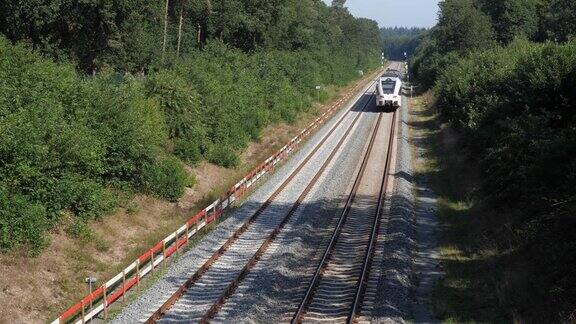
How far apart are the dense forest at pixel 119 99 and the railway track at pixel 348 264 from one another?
7751 mm

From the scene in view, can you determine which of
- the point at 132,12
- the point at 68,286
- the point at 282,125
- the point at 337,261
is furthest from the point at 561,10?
the point at 68,286

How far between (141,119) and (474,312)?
1471cm

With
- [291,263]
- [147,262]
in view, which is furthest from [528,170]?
[147,262]

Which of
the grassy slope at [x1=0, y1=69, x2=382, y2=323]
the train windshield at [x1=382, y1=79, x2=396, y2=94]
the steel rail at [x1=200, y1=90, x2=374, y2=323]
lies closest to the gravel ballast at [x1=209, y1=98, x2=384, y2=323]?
the steel rail at [x1=200, y1=90, x2=374, y2=323]

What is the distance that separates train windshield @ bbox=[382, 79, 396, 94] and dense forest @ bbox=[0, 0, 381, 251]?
7572 millimetres

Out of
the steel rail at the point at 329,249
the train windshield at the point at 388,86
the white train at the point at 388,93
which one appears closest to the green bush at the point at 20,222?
the steel rail at the point at 329,249

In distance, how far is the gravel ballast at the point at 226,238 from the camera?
51.2 ft

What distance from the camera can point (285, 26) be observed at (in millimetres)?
72938

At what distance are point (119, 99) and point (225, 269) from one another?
945 cm

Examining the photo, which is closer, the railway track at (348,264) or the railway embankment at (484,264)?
the railway embankment at (484,264)

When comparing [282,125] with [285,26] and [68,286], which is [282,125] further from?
[68,286]

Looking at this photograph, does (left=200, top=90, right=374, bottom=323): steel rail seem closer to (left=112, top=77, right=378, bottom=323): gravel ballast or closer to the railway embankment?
(left=112, top=77, right=378, bottom=323): gravel ballast

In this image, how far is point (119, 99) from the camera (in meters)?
24.4

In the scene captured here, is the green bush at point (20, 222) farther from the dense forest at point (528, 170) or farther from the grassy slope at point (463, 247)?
the dense forest at point (528, 170)
